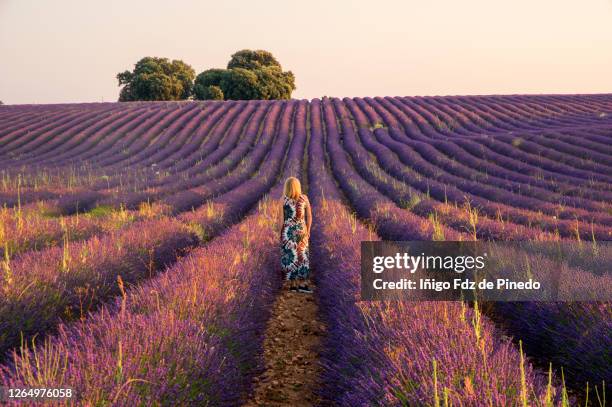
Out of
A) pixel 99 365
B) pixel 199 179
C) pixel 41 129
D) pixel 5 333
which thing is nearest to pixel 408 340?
pixel 99 365

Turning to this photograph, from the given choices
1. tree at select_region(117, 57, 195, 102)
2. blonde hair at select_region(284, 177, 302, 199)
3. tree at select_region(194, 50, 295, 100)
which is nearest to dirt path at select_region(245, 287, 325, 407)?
blonde hair at select_region(284, 177, 302, 199)

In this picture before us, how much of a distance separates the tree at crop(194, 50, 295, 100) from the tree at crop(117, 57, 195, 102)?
2.93 m

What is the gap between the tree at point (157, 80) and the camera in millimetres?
51438

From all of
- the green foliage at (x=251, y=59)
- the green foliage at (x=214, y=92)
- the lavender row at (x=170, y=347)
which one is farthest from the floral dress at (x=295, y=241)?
the green foliage at (x=251, y=59)

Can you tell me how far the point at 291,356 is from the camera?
4.16 m

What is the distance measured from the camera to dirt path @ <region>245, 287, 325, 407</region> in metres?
3.42

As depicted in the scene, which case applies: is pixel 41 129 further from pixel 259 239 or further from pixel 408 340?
pixel 408 340

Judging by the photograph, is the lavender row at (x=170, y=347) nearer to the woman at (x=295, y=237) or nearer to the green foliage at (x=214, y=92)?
the woman at (x=295, y=237)

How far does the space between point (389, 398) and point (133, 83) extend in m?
56.2

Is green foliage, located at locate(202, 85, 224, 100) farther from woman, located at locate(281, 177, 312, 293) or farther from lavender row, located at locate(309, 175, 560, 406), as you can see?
lavender row, located at locate(309, 175, 560, 406)

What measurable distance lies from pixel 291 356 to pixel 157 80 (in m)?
52.0

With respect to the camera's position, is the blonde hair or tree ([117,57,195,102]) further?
tree ([117,57,195,102])

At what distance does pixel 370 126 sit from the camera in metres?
27.9

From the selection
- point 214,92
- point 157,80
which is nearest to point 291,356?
point 214,92
